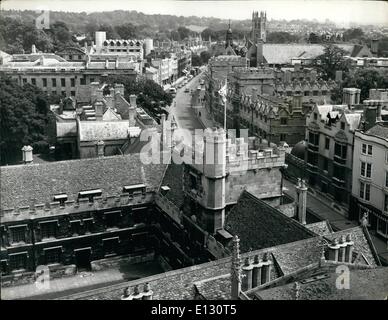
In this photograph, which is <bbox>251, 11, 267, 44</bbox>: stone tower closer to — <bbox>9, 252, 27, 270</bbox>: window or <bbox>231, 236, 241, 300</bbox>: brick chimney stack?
<bbox>9, 252, 27, 270</bbox>: window

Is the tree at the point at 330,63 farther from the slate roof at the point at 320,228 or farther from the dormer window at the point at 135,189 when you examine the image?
the slate roof at the point at 320,228

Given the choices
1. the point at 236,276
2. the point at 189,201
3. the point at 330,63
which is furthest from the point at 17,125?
the point at 330,63

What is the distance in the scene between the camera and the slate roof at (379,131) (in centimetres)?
5319

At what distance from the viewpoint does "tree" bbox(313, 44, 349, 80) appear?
127m

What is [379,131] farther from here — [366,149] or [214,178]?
[214,178]

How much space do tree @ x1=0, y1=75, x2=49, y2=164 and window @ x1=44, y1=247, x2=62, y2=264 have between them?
27.2m

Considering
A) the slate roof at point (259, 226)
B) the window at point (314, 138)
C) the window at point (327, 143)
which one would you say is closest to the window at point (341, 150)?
the window at point (327, 143)

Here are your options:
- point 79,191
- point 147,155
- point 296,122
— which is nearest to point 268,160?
point 147,155

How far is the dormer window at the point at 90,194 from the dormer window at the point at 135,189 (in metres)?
2.28

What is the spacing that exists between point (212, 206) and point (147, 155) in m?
13.4

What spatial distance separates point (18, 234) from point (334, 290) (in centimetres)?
2629

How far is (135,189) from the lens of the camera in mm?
44438

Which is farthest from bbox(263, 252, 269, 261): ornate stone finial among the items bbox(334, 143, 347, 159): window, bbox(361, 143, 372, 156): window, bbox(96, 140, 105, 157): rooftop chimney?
bbox(334, 143, 347, 159): window
